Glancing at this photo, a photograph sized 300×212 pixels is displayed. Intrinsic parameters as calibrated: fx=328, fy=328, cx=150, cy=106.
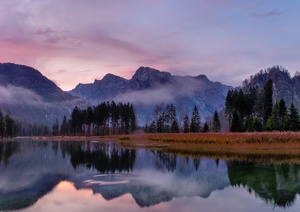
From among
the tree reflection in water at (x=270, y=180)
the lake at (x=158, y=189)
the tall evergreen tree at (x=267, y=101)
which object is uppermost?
the tall evergreen tree at (x=267, y=101)

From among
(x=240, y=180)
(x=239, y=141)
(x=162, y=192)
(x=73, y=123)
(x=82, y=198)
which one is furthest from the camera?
(x=73, y=123)

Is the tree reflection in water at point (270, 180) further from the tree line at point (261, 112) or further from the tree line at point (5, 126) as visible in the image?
the tree line at point (5, 126)

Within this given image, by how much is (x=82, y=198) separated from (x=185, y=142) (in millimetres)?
46822

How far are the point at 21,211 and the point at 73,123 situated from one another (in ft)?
569

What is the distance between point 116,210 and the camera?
17000 mm

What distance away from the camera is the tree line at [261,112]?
258 feet

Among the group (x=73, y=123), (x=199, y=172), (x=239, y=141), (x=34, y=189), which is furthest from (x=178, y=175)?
(x=73, y=123)

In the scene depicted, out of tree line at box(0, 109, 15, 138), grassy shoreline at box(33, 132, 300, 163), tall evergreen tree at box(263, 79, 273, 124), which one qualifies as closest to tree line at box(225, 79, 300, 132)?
tall evergreen tree at box(263, 79, 273, 124)

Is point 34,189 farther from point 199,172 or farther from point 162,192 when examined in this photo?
point 199,172

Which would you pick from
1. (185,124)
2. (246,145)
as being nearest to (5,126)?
(185,124)

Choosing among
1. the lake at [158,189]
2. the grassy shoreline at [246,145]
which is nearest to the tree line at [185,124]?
the grassy shoreline at [246,145]

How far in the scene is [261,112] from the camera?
12256 cm

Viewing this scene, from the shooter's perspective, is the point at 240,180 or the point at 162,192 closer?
the point at 162,192

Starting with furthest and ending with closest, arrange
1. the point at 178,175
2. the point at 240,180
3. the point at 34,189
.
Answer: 1. the point at 178,175
2. the point at 240,180
3. the point at 34,189
